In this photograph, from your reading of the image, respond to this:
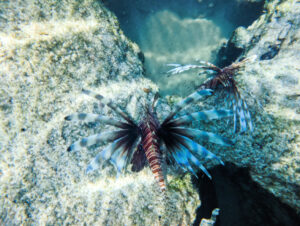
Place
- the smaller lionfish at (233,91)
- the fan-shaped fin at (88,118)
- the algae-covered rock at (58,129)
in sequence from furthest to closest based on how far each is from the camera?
the smaller lionfish at (233,91)
the algae-covered rock at (58,129)
the fan-shaped fin at (88,118)

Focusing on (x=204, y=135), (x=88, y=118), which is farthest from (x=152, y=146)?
(x=88, y=118)

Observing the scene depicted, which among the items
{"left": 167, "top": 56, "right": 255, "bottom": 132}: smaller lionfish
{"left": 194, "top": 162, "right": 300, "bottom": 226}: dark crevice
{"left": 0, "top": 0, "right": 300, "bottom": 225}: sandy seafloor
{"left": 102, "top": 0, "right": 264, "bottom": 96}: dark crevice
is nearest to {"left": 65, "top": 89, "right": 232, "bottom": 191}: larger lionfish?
{"left": 0, "top": 0, "right": 300, "bottom": 225}: sandy seafloor

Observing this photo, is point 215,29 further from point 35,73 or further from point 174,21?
point 35,73

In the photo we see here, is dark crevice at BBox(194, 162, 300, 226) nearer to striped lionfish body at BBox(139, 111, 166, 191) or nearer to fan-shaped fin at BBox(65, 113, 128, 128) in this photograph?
striped lionfish body at BBox(139, 111, 166, 191)

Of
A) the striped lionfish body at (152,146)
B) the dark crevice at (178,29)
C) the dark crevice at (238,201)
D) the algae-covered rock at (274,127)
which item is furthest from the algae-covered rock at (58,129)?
the dark crevice at (178,29)

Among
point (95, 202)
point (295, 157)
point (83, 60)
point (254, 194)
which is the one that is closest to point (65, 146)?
point (95, 202)

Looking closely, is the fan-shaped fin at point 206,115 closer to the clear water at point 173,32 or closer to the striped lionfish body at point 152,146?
the striped lionfish body at point 152,146
